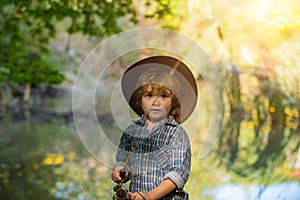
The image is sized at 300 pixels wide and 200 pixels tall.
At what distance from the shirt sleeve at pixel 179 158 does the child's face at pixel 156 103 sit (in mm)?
77

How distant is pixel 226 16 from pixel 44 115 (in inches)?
202

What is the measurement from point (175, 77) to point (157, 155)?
247 mm

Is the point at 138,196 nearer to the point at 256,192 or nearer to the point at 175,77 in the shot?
the point at 175,77

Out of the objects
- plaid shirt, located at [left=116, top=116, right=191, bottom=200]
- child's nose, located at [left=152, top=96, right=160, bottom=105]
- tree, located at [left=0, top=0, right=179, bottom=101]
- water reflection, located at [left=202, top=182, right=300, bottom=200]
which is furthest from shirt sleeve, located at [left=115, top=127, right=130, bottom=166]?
water reflection, located at [left=202, top=182, right=300, bottom=200]

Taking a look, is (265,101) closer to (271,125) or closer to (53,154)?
(271,125)

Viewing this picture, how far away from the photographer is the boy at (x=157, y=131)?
1727mm

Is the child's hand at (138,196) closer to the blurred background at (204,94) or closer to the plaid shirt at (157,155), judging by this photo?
the plaid shirt at (157,155)

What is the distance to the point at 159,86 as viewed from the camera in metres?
1.80

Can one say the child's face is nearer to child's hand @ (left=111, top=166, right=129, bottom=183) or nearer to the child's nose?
the child's nose

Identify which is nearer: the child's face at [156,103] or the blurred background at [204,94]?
the child's face at [156,103]

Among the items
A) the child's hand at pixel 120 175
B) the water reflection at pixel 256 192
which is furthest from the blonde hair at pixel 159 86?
the water reflection at pixel 256 192

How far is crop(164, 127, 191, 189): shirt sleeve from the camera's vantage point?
67.0 inches

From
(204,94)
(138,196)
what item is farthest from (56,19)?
(138,196)

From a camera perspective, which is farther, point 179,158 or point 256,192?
point 256,192
